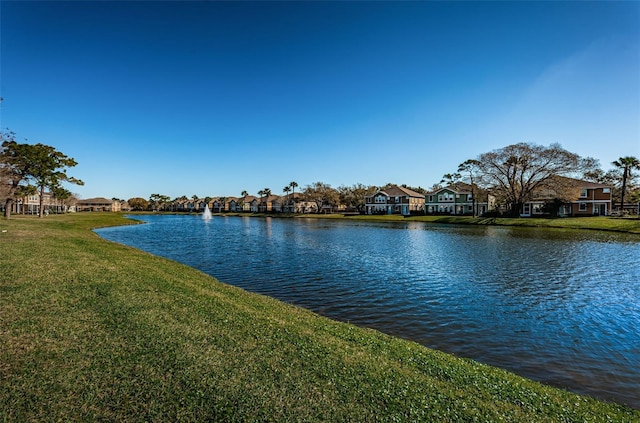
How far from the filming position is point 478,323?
35.3 ft

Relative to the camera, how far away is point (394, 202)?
94.6 m

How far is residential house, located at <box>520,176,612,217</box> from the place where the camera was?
54.3m

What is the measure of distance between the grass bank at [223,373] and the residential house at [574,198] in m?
60.6

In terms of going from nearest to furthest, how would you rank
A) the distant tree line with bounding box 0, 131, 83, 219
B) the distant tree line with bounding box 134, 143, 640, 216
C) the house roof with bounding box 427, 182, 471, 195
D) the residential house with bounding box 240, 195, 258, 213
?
the distant tree line with bounding box 0, 131, 83, 219 < the distant tree line with bounding box 134, 143, 640, 216 < the house roof with bounding box 427, 182, 471, 195 < the residential house with bounding box 240, 195, 258, 213

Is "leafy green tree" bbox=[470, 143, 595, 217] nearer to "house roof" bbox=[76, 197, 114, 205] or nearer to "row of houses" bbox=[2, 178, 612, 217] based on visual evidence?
"row of houses" bbox=[2, 178, 612, 217]

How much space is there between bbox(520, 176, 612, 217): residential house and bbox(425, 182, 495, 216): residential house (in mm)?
16975

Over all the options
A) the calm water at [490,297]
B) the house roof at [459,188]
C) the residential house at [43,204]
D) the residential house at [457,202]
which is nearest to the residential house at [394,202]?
the residential house at [457,202]

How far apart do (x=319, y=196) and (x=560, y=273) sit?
291 feet

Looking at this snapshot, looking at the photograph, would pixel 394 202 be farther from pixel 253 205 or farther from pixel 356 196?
pixel 253 205

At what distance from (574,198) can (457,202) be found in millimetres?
28280

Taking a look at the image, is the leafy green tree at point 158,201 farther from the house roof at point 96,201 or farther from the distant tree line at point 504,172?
the distant tree line at point 504,172

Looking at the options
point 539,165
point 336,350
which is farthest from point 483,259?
point 539,165

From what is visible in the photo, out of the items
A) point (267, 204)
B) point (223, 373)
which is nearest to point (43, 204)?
point (267, 204)

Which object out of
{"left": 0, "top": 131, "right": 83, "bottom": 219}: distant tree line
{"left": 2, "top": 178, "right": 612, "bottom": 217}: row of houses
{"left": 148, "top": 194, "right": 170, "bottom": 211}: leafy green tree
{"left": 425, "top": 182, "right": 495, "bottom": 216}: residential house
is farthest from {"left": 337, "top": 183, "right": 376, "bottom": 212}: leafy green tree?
{"left": 148, "top": 194, "right": 170, "bottom": 211}: leafy green tree
